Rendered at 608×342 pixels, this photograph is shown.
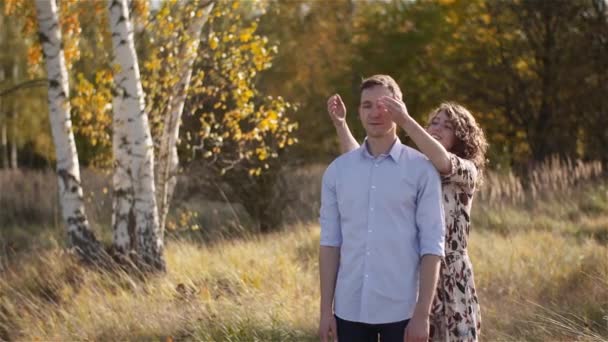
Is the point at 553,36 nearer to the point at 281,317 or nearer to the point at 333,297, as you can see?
the point at 281,317

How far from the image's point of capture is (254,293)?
22.7ft

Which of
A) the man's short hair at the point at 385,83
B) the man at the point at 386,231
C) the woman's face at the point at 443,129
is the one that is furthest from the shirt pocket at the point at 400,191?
the woman's face at the point at 443,129

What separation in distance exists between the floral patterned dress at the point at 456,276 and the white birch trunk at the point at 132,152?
4.68m

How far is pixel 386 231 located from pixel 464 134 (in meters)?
0.75

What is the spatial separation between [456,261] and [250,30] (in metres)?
5.31

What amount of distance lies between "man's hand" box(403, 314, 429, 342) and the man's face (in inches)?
28.6

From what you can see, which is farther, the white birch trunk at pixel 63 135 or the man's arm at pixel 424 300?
the white birch trunk at pixel 63 135

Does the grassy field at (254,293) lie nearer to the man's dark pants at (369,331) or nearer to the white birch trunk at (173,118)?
the white birch trunk at (173,118)

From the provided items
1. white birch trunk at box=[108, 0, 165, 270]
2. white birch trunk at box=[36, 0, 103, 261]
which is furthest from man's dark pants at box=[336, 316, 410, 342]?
white birch trunk at box=[36, 0, 103, 261]

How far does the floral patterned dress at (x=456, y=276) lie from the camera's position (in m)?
3.71

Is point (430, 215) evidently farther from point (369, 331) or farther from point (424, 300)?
point (369, 331)

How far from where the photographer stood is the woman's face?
12.7 feet

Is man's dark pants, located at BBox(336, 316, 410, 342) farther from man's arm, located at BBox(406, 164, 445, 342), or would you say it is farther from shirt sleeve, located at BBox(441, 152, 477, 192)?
shirt sleeve, located at BBox(441, 152, 477, 192)

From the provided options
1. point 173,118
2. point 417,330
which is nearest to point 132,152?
point 173,118
